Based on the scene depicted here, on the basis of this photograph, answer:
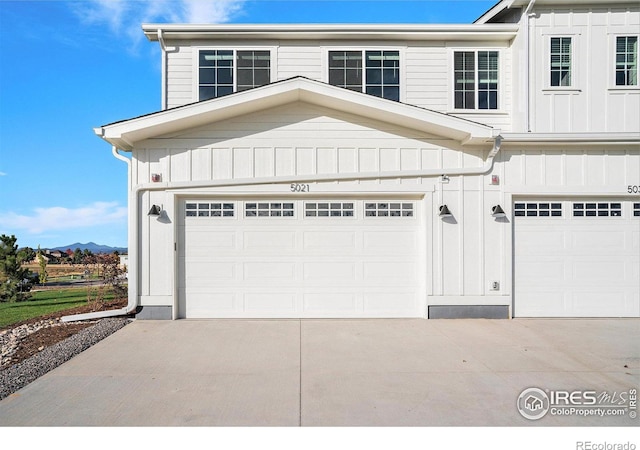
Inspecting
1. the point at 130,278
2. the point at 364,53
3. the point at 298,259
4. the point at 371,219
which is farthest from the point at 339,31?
the point at 130,278

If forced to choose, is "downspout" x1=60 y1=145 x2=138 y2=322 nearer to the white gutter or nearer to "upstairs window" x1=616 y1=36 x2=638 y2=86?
the white gutter

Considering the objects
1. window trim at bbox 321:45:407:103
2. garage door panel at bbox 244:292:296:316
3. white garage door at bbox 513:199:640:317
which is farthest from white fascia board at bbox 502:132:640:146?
garage door panel at bbox 244:292:296:316

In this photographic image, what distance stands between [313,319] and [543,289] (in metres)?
4.36

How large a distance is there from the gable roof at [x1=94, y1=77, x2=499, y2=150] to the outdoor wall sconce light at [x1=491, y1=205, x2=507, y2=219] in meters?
1.24

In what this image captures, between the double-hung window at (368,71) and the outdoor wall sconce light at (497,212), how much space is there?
303 centimetres

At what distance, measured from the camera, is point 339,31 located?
7.71 meters

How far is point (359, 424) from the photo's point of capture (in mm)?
3166

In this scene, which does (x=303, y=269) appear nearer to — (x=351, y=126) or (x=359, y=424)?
(x=351, y=126)

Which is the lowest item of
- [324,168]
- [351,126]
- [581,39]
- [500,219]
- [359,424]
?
[359,424]

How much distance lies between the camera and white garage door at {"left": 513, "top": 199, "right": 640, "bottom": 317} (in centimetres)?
690

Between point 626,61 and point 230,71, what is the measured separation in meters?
8.11

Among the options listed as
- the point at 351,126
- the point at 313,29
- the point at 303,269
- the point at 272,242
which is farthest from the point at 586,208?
the point at 313,29

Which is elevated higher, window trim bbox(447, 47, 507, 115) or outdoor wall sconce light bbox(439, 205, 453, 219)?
window trim bbox(447, 47, 507, 115)

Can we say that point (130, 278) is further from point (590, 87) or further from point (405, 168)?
point (590, 87)
